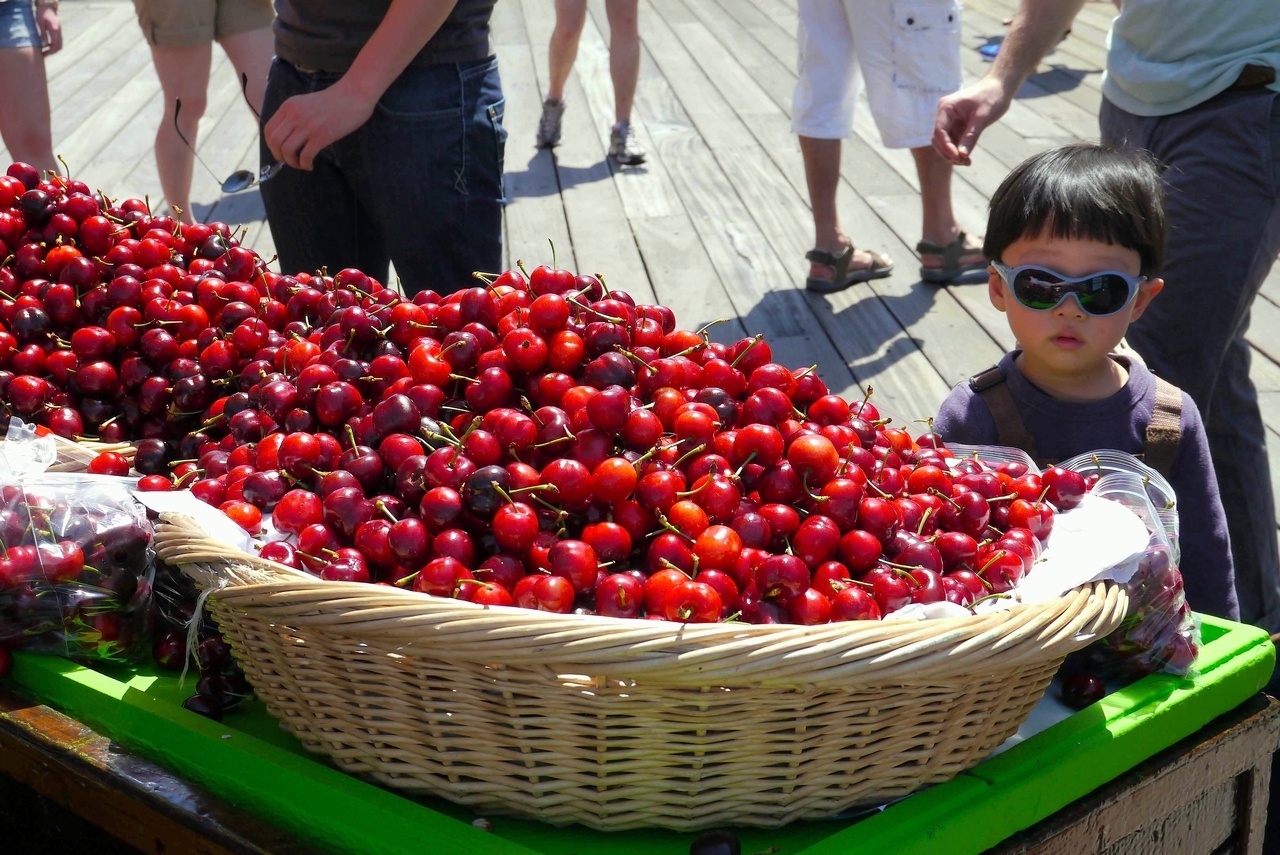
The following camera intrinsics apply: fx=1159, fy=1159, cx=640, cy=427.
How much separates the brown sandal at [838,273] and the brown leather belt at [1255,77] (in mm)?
2003

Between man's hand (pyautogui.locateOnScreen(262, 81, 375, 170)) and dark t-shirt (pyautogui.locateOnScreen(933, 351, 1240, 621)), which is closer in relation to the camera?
dark t-shirt (pyautogui.locateOnScreen(933, 351, 1240, 621))

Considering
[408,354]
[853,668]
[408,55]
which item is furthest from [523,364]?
[408,55]

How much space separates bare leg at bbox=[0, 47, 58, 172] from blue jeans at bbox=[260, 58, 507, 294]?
1.39 m

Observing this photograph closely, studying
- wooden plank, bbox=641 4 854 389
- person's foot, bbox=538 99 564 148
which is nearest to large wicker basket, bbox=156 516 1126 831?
wooden plank, bbox=641 4 854 389

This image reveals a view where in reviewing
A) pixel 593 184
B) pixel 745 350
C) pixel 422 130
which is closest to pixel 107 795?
pixel 745 350

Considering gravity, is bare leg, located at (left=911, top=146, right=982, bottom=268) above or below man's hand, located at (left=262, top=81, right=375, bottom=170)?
below

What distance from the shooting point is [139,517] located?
1362mm

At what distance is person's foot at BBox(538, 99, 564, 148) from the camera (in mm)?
5246

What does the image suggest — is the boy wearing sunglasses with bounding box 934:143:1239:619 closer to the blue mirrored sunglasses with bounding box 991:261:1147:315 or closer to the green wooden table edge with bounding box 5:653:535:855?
the blue mirrored sunglasses with bounding box 991:261:1147:315

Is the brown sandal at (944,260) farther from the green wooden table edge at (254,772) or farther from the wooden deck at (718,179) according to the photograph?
the green wooden table edge at (254,772)

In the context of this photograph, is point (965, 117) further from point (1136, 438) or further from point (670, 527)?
point (670, 527)

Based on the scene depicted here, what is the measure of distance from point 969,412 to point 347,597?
3.56 feet

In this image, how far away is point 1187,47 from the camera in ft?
6.32

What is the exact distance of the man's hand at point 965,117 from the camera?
1948mm
